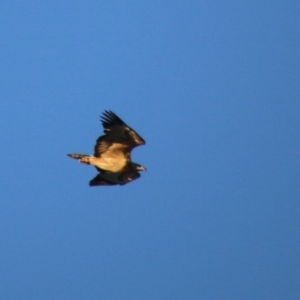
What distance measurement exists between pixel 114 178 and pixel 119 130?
1816 mm

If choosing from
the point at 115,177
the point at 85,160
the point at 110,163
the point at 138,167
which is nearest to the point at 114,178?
the point at 115,177

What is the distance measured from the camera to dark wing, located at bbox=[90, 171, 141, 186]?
49531 millimetres

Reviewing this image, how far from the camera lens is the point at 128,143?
49.1 meters

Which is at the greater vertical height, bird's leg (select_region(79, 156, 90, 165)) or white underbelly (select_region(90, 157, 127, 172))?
white underbelly (select_region(90, 157, 127, 172))

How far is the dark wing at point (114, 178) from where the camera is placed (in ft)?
163

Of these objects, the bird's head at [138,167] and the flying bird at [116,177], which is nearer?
the bird's head at [138,167]

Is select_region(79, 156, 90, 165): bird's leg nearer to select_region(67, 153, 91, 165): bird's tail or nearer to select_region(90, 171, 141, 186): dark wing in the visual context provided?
select_region(67, 153, 91, 165): bird's tail

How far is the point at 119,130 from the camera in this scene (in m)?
48.8

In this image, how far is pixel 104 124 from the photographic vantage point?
1921 inches

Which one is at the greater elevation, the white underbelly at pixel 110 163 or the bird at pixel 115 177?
the white underbelly at pixel 110 163

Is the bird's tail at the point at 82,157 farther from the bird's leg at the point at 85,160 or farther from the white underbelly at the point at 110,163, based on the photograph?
the white underbelly at the point at 110,163

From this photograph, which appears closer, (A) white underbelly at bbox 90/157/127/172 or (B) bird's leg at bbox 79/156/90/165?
(B) bird's leg at bbox 79/156/90/165

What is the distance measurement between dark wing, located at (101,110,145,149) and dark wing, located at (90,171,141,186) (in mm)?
968

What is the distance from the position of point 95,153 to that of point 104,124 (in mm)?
993
